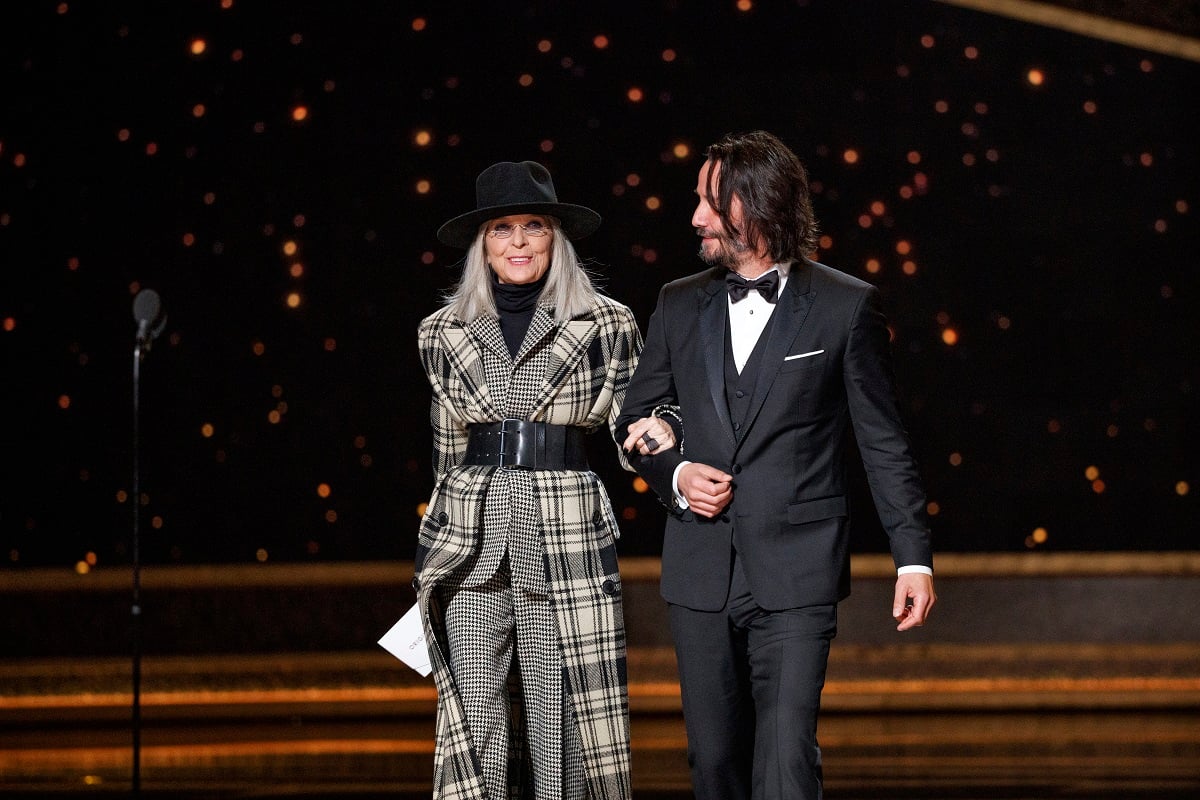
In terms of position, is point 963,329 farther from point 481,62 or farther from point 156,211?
point 156,211

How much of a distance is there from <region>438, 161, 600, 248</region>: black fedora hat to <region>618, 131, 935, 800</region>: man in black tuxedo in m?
0.67

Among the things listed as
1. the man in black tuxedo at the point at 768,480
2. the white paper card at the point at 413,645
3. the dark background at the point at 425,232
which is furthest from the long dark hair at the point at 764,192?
the dark background at the point at 425,232

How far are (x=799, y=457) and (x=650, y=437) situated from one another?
0.26 metres

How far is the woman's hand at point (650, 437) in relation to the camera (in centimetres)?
229

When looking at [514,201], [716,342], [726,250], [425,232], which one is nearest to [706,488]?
[716,342]

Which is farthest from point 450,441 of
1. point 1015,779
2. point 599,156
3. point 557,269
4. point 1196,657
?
point 1196,657

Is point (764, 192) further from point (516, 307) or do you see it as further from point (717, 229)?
point (516, 307)

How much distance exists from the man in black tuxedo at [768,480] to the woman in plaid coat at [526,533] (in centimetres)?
55

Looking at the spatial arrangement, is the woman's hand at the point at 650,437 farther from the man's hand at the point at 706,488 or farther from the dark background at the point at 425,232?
the dark background at the point at 425,232

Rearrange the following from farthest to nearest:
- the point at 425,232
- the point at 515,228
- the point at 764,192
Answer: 1. the point at 425,232
2. the point at 515,228
3. the point at 764,192

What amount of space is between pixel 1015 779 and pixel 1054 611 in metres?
1.63

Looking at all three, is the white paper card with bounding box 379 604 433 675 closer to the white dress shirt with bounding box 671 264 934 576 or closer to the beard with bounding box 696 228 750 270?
the white dress shirt with bounding box 671 264 934 576

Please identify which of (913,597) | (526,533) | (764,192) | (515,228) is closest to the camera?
(913,597)

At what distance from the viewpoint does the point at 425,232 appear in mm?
5641
